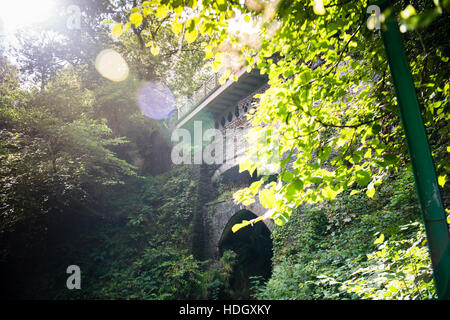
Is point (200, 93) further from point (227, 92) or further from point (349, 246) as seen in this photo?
point (349, 246)

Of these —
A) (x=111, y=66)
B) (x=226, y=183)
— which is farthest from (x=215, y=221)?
(x=111, y=66)

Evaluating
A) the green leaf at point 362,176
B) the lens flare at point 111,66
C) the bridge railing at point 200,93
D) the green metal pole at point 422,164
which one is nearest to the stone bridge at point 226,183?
the bridge railing at point 200,93

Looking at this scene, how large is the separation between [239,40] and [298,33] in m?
0.51

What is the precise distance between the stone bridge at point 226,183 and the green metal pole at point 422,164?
7.47m

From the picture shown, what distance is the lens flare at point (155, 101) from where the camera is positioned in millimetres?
13938

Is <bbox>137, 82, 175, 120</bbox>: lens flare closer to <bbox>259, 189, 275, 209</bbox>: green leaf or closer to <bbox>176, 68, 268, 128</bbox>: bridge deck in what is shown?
<bbox>176, 68, 268, 128</bbox>: bridge deck

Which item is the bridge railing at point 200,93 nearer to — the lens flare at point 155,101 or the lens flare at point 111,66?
the lens flare at point 155,101

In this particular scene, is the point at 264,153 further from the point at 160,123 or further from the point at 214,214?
the point at 160,123

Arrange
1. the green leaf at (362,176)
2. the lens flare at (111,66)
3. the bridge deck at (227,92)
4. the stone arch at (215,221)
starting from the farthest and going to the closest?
the lens flare at (111,66) → the stone arch at (215,221) → the bridge deck at (227,92) → the green leaf at (362,176)

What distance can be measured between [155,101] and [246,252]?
990 cm

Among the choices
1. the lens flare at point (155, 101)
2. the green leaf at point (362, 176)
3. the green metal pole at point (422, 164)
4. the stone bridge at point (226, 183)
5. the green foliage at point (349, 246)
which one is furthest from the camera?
the lens flare at point (155, 101)

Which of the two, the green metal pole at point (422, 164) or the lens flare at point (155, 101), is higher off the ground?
the lens flare at point (155, 101)

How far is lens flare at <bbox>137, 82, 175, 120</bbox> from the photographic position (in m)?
13.9
